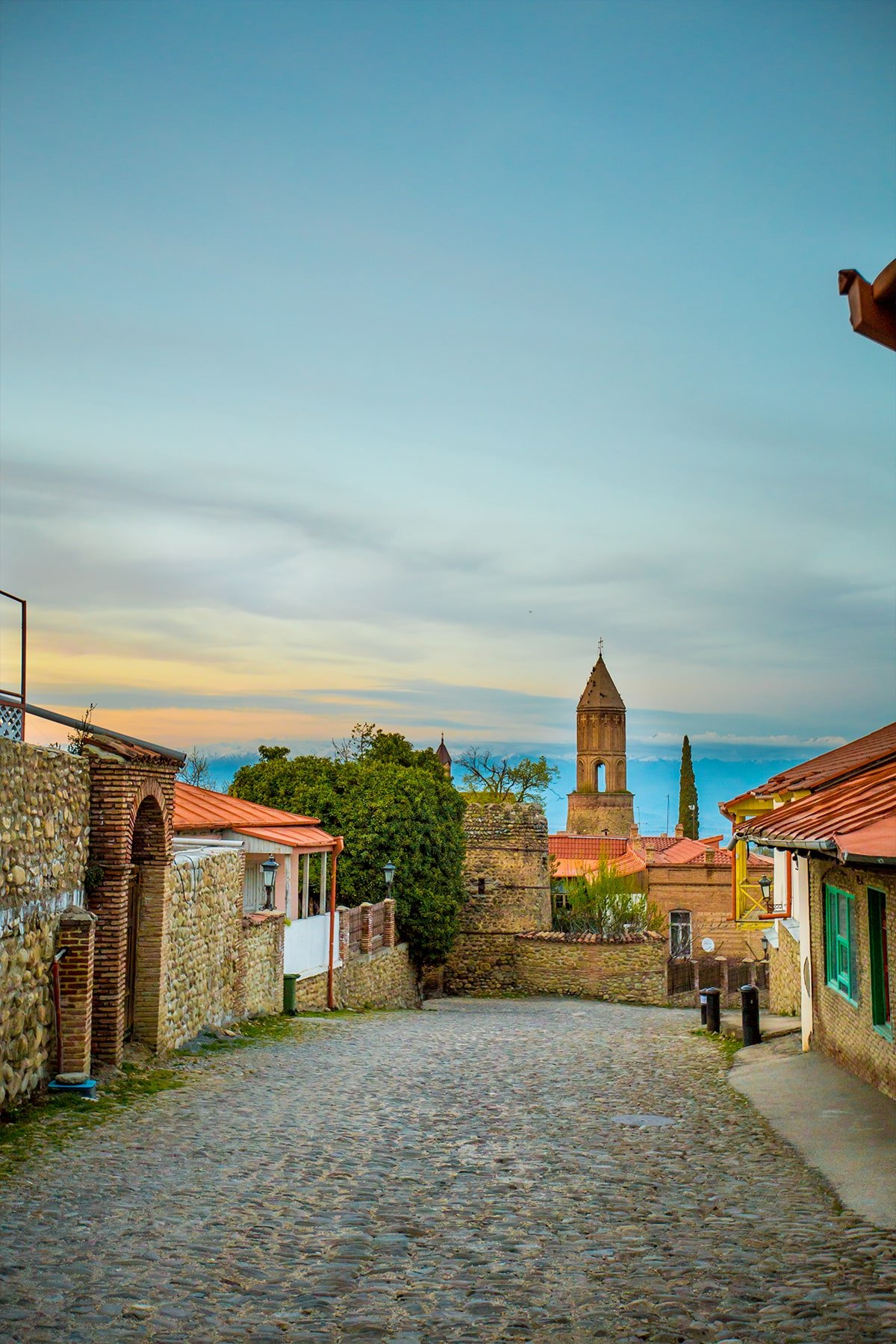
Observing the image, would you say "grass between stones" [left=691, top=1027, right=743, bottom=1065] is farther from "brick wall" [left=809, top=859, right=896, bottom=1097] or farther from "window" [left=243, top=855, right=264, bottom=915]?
"window" [left=243, top=855, right=264, bottom=915]

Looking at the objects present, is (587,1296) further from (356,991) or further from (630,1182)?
(356,991)

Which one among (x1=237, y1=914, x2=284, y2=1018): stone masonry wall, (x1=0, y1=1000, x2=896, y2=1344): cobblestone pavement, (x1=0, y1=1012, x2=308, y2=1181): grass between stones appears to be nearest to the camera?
(x1=0, y1=1000, x2=896, y2=1344): cobblestone pavement

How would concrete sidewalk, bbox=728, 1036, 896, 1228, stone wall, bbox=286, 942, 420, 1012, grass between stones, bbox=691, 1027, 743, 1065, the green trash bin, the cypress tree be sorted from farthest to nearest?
the cypress tree, stone wall, bbox=286, 942, 420, 1012, the green trash bin, grass between stones, bbox=691, 1027, 743, 1065, concrete sidewalk, bbox=728, 1036, 896, 1228

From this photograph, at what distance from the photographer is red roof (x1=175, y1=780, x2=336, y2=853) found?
66.1ft

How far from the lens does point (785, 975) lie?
67.2 feet

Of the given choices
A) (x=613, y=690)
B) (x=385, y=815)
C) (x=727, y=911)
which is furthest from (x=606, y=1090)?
(x=613, y=690)

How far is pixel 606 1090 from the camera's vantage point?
13.0 meters

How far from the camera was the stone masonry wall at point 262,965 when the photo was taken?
18109 millimetres

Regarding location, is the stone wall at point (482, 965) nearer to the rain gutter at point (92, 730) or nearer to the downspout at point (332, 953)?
the downspout at point (332, 953)

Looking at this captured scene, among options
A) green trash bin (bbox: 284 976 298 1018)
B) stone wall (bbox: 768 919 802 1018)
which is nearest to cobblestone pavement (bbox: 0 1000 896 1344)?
stone wall (bbox: 768 919 802 1018)

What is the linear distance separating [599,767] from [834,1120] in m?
A: 96.5

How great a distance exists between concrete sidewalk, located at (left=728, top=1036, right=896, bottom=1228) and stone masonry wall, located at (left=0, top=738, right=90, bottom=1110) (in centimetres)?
644

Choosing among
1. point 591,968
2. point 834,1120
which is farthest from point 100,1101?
point 591,968

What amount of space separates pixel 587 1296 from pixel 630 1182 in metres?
2.63
